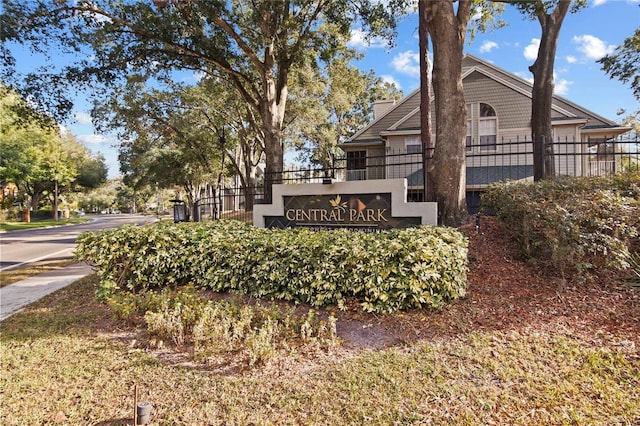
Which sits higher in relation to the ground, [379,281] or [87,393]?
[379,281]

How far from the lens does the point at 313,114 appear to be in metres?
20.9

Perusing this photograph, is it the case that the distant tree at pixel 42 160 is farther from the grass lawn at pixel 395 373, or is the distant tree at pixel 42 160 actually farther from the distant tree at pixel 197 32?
the grass lawn at pixel 395 373

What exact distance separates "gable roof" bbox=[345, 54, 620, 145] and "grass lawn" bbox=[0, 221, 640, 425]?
12425mm

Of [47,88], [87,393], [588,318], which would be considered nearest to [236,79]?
[47,88]

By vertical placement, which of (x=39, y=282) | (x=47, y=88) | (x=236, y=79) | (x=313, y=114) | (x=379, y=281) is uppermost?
(x=313, y=114)

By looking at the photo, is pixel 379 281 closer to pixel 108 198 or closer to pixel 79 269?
pixel 79 269

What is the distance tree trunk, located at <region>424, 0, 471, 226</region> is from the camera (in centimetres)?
591

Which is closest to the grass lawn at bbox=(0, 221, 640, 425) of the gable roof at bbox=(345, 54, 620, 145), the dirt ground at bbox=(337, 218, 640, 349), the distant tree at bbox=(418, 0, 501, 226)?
the dirt ground at bbox=(337, 218, 640, 349)

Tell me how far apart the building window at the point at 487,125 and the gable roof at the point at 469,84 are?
41.8 inches

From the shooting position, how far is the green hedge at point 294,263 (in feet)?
12.7

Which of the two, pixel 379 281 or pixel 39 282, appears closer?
pixel 379 281

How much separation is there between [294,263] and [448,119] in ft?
13.2

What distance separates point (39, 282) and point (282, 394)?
7.64m

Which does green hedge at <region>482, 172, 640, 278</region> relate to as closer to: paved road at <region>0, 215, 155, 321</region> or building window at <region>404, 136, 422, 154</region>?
paved road at <region>0, 215, 155, 321</region>
